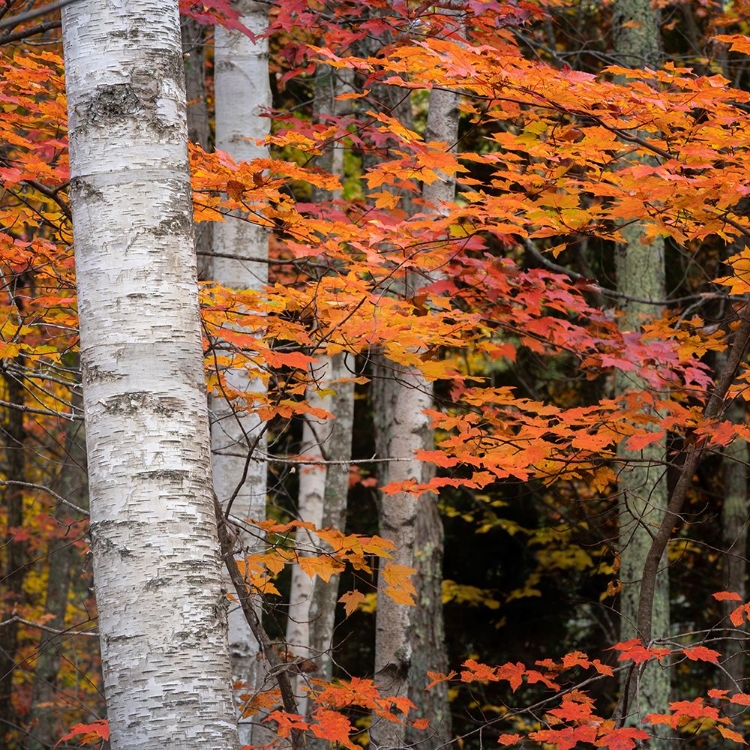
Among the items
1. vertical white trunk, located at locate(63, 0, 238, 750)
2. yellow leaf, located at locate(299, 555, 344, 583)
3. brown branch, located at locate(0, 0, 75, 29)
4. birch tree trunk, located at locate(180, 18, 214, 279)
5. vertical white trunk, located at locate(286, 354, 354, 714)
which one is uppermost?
birch tree trunk, located at locate(180, 18, 214, 279)

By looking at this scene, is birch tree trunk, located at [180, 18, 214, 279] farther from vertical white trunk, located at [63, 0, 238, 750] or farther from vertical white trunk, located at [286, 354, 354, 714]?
vertical white trunk, located at [63, 0, 238, 750]

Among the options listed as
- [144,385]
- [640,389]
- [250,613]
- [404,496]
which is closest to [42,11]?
[144,385]

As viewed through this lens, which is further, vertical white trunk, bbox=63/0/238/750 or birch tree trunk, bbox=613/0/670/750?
birch tree trunk, bbox=613/0/670/750

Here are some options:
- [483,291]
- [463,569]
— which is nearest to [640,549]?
[483,291]

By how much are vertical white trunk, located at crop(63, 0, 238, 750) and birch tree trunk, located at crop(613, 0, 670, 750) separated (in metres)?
4.01

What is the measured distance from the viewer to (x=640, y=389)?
17.3ft

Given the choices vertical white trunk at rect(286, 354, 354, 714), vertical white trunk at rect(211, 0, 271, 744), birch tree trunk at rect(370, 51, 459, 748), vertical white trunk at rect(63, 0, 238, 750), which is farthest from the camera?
vertical white trunk at rect(286, 354, 354, 714)

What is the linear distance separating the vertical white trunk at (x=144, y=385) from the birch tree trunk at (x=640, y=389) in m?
4.01

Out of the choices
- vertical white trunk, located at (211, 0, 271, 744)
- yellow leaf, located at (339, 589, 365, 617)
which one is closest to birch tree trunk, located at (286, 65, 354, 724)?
vertical white trunk, located at (211, 0, 271, 744)

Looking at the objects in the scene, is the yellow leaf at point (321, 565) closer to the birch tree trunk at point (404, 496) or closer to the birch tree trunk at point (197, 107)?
the birch tree trunk at point (404, 496)

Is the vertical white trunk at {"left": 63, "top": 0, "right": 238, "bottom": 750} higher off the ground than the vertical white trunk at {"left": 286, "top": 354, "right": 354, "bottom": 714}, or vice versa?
the vertical white trunk at {"left": 63, "top": 0, "right": 238, "bottom": 750}

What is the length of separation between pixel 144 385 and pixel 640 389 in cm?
417

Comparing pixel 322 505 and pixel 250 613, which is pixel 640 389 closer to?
pixel 322 505

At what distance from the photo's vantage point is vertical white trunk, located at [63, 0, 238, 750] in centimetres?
162
